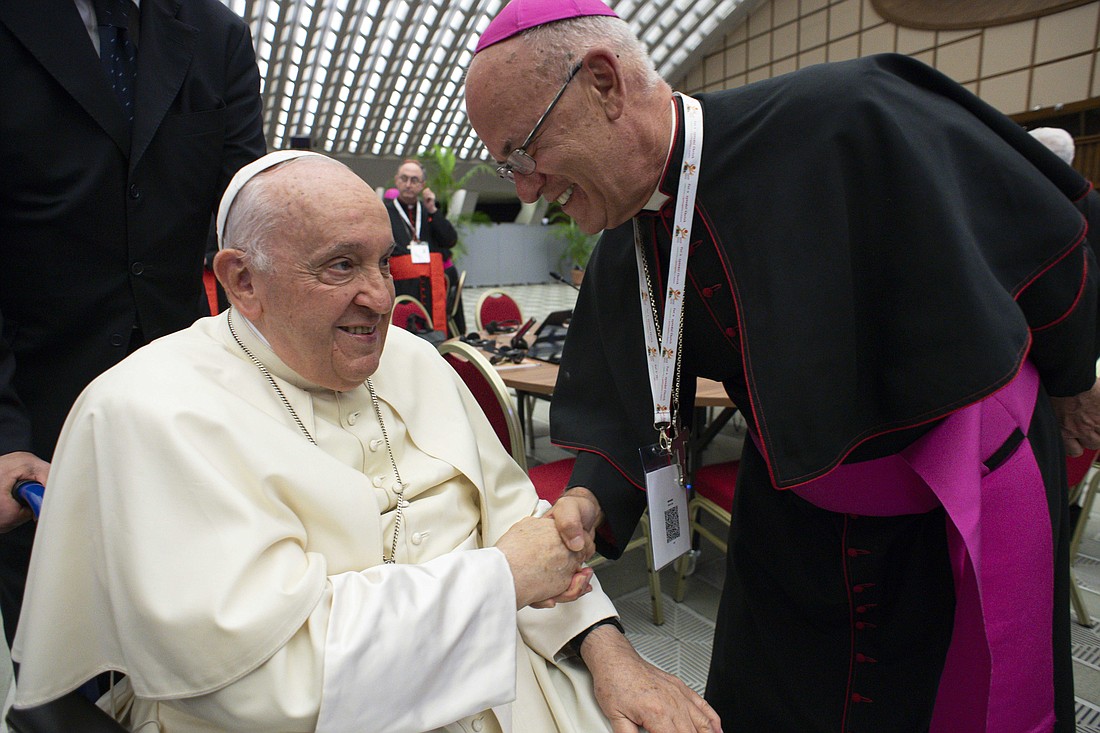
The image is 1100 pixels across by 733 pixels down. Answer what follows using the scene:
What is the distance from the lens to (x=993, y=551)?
111 centimetres

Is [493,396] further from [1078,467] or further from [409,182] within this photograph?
[409,182]

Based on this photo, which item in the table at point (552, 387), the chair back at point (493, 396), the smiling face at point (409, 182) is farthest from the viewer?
the smiling face at point (409, 182)

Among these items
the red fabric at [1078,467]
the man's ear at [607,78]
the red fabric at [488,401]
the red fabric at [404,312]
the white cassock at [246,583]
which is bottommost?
the red fabric at [404,312]

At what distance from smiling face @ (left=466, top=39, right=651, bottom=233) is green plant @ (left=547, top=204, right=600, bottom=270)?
16978 millimetres

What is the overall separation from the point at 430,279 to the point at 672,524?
6.13m

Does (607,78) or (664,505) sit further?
(664,505)

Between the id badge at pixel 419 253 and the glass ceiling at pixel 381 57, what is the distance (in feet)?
50.8

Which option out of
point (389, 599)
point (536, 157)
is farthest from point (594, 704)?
point (536, 157)

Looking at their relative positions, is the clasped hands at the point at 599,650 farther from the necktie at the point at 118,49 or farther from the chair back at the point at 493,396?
the necktie at the point at 118,49

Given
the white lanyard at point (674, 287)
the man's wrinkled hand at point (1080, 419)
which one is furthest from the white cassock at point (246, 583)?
the man's wrinkled hand at point (1080, 419)

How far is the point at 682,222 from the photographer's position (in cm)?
119

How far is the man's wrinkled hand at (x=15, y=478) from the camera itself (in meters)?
1.14

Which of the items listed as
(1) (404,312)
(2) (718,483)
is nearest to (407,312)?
(1) (404,312)

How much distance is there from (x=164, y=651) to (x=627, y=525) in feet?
2.82
